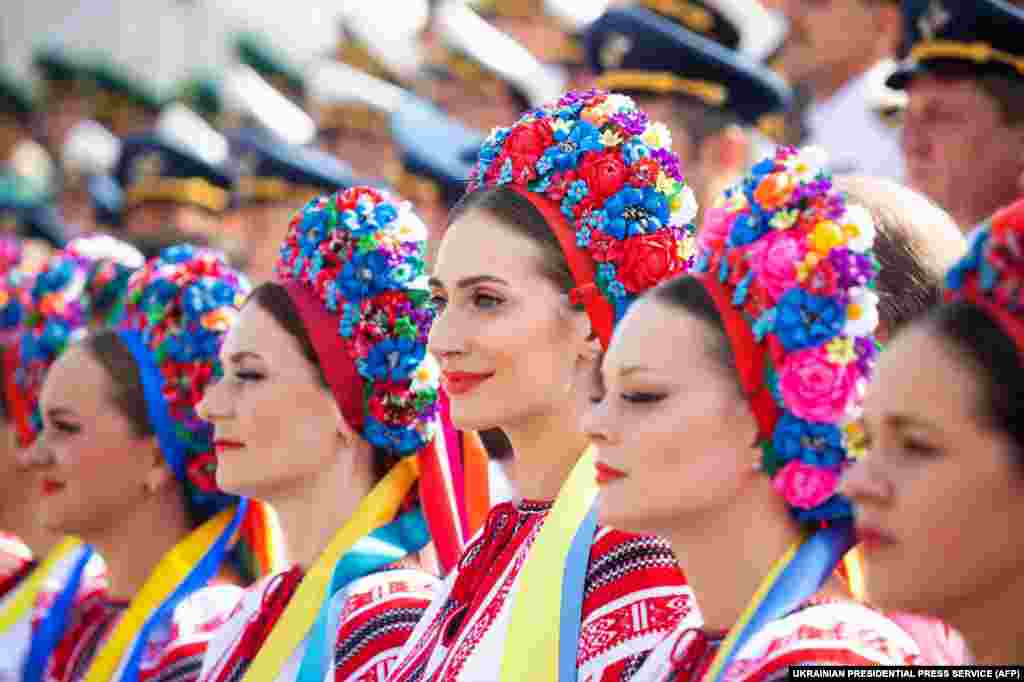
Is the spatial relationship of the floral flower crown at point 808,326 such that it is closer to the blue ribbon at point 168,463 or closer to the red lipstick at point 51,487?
the blue ribbon at point 168,463

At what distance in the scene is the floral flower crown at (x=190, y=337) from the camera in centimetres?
527

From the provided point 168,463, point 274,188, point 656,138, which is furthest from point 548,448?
point 274,188

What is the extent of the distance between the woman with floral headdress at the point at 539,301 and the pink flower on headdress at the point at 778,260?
0.70 m

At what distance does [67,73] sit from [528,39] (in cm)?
717

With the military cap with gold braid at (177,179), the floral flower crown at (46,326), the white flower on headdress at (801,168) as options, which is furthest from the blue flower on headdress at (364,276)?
the military cap with gold braid at (177,179)

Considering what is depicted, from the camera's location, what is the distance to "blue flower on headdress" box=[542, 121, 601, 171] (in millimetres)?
3971

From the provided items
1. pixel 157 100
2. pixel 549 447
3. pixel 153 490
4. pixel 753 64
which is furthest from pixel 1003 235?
pixel 157 100

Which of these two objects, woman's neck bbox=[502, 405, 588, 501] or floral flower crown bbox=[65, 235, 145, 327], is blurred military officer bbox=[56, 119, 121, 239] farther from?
woman's neck bbox=[502, 405, 588, 501]

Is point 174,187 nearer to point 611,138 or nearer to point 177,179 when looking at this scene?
point 177,179

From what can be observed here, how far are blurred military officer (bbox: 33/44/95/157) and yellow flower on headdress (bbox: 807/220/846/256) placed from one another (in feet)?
39.0

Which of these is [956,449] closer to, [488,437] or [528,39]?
[488,437]

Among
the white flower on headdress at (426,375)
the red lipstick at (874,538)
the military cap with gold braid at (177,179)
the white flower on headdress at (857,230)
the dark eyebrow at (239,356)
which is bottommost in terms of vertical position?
the red lipstick at (874,538)

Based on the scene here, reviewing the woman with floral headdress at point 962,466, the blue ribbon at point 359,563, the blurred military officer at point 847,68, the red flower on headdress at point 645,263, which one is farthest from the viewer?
the blurred military officer at point 847,68

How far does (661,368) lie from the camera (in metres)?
3.23
